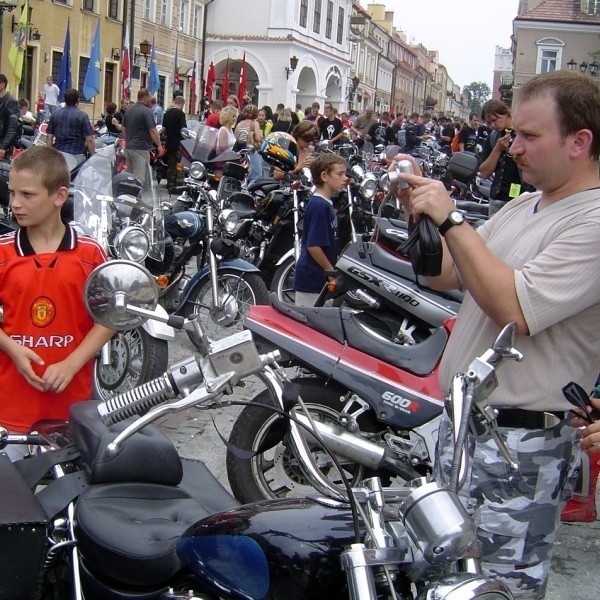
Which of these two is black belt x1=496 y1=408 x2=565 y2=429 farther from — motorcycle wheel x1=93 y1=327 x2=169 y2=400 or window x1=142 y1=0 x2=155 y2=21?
window x1=142 y1=0 x2=155 y2=21

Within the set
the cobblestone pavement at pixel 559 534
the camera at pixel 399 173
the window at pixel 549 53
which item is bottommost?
the cobblestone pavement at pixel 559 534

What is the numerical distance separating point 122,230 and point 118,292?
3804 mm

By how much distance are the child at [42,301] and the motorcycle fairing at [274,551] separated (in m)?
1.31

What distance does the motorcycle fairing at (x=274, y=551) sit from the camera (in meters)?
1.66

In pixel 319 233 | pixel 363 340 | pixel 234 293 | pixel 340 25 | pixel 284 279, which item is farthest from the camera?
pixel 340 25

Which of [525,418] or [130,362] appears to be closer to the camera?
[525,418]

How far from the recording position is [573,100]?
6.88 feet

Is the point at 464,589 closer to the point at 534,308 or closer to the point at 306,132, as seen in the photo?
A: the point at 534,308

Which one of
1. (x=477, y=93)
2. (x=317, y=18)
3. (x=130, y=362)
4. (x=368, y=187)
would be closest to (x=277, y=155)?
(x=368, y=187)

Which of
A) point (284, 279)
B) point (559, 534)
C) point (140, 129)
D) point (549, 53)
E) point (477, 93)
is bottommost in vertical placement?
point (559, 534)

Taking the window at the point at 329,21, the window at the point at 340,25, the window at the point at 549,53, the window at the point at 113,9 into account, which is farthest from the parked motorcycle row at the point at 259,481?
the window at the point at 549,53

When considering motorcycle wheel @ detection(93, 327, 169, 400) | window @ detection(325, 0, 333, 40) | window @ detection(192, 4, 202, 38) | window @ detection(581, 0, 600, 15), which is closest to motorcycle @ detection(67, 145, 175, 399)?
motorcycle wheel @ detection(93, 327, 169, 400)

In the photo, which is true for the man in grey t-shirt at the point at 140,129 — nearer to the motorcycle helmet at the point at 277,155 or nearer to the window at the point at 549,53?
the motorcycle helmet at the point at 277,155

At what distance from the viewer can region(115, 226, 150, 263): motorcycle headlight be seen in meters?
5.34
